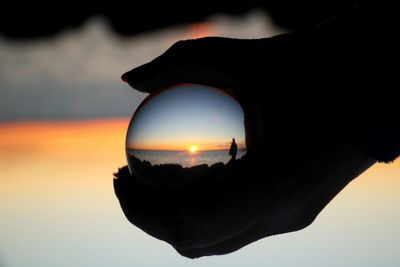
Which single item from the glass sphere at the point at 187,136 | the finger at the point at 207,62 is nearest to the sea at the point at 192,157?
the glass sphere at the point at 187,136

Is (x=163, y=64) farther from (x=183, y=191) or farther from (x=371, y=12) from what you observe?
(x=371, y=12)

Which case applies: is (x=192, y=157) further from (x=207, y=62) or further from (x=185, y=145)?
(x=207, y=62)

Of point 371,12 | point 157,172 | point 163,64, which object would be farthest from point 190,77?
point 371,12

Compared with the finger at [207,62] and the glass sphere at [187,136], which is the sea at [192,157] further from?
the finger at [207,62]

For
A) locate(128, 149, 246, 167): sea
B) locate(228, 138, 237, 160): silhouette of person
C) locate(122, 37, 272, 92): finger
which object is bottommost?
locate(128, 149, 246, 167): sea

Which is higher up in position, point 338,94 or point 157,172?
point 338,94

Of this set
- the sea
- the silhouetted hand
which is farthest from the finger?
Result: the sea

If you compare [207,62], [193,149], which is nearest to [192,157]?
[193,149]

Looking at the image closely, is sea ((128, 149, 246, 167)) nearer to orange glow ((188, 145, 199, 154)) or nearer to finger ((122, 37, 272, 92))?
orange glow ((188, 145, 199, 154))
